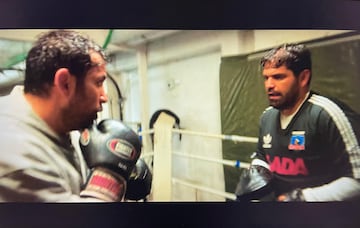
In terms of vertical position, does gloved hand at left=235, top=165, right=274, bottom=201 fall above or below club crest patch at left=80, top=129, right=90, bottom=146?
below

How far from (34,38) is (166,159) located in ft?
2.12

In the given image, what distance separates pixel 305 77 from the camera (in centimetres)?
172

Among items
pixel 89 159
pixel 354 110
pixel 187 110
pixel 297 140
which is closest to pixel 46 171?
pixel 89 159

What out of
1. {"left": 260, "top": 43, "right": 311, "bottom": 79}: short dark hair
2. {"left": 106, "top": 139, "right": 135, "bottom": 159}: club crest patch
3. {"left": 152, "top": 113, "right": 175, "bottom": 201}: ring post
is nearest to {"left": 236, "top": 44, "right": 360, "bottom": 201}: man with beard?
{"left": 260, "top": 43, "right": 311, "bottom": 79}: short dark hair

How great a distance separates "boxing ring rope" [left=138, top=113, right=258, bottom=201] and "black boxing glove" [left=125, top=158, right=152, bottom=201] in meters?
0.02

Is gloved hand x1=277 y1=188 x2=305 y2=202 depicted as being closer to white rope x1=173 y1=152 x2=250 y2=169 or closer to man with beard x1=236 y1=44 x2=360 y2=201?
man with beard x1=236 y1=44 x2=360 y2=201

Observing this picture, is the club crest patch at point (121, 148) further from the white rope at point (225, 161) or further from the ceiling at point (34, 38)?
the ceiling at point (34, 38)

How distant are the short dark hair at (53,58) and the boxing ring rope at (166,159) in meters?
0.34

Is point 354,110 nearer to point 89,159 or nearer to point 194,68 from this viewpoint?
point 194,68

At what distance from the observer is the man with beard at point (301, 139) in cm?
170

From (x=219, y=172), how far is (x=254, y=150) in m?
0.15

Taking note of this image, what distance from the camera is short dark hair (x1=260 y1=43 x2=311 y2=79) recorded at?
1.72 meters

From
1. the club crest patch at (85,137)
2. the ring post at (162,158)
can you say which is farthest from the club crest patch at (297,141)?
the club crest patch at (85,137)

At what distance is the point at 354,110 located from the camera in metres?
1.71
